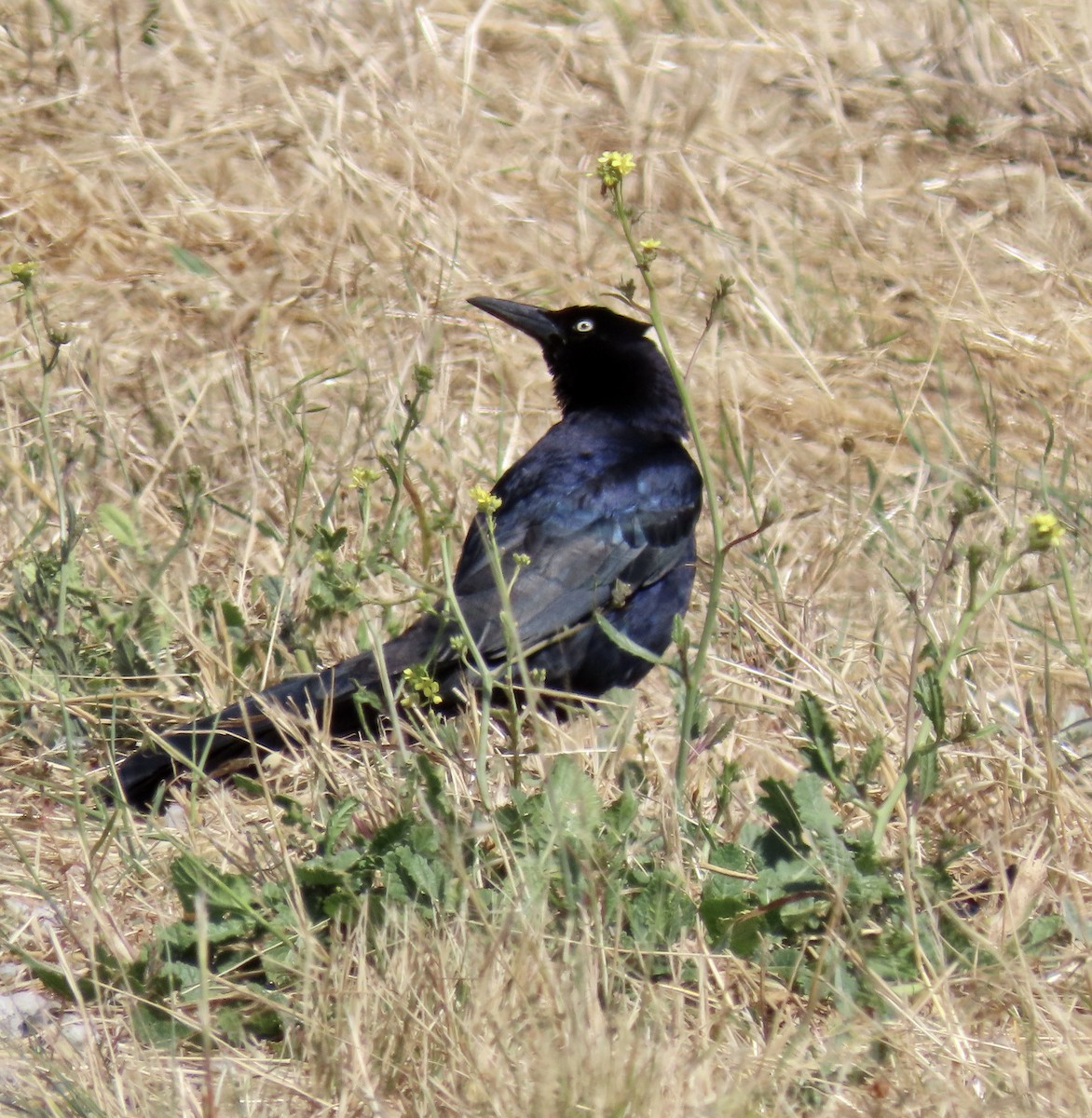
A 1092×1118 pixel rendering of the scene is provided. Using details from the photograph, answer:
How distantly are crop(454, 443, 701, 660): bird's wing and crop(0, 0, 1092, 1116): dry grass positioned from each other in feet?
0.57

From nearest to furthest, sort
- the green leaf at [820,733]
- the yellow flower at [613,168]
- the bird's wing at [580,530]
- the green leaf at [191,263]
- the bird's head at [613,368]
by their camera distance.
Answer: the yellow flower at [613,168], the green leaf at [820,733], the bird's wing at [580,530], the bird's head at [613,368], the green leaf at [191,263]

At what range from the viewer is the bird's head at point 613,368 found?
5238 millimetres

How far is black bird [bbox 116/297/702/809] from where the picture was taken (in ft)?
14.5

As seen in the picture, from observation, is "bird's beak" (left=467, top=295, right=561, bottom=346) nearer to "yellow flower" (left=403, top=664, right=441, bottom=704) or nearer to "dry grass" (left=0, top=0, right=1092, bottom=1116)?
"dry grass" (left=0, top=0, right=1092, bottom=1116)

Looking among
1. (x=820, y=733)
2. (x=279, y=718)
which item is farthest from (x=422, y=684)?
(x=820, y=733)

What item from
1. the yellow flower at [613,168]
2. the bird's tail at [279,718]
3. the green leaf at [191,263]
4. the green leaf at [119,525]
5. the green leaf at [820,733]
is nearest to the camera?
the yellow flower at [613,168]

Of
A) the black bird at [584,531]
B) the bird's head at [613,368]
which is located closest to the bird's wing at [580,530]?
the black bird at [584,531]

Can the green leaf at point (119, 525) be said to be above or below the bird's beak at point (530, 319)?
below

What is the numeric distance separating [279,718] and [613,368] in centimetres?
230

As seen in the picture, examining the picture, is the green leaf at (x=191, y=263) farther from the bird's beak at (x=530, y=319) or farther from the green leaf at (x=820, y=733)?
the green leaf at (x=820, y=733)

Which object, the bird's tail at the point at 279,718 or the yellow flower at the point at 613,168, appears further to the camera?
the bird's tail at the point at 279,718

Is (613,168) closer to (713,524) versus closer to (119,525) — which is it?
(713,524)

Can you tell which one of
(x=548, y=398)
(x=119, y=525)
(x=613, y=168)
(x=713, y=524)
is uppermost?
(x=613, y=168)

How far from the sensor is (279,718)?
327 centimetres
